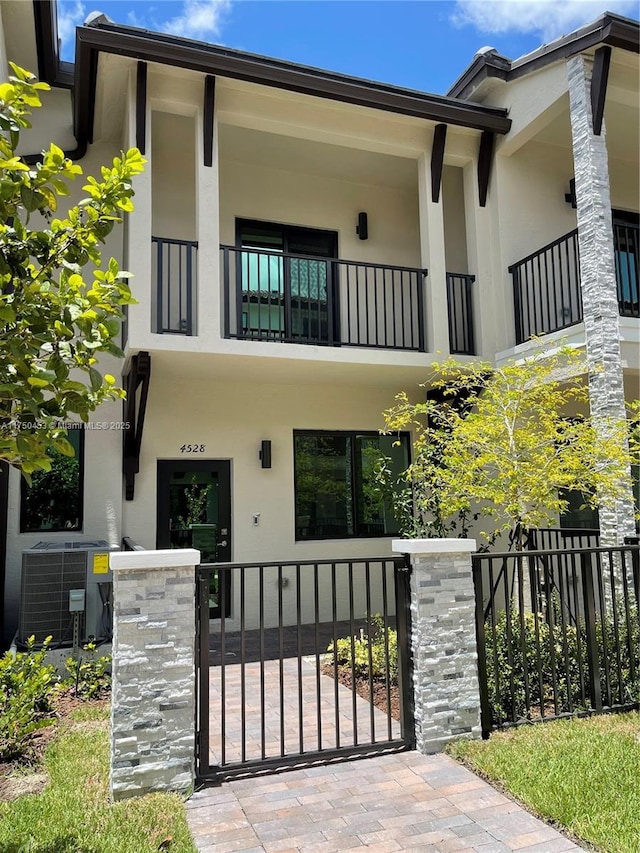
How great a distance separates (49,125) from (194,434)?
186 inches

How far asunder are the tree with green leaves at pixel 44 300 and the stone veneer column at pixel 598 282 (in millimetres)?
5515

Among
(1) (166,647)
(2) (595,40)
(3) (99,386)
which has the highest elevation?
(2) (595,40)

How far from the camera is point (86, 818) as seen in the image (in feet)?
11.4

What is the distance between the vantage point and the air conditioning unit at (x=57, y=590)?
6.29 meters

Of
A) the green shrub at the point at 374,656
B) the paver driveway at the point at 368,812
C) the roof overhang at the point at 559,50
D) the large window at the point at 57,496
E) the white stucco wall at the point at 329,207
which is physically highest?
the roof overhang at the point at 559,50

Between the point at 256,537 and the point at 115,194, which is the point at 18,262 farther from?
the point at 256,537

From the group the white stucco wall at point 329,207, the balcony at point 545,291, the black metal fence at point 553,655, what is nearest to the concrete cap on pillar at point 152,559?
the black metal fence at point 553,655

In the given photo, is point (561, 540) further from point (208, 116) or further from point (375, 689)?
point (208, 116)

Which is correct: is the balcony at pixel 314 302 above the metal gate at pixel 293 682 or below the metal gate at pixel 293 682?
above

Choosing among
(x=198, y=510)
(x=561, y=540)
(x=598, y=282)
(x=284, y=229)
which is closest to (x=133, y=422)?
(x=198, y=510)

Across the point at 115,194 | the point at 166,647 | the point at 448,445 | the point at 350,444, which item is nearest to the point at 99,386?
the point at 115,194

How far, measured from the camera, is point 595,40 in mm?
7301

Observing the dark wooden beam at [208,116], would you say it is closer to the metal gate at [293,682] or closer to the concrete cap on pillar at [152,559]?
the metal gate at [293,682]

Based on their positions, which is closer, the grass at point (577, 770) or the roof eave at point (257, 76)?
the grass at point (577, 770)
